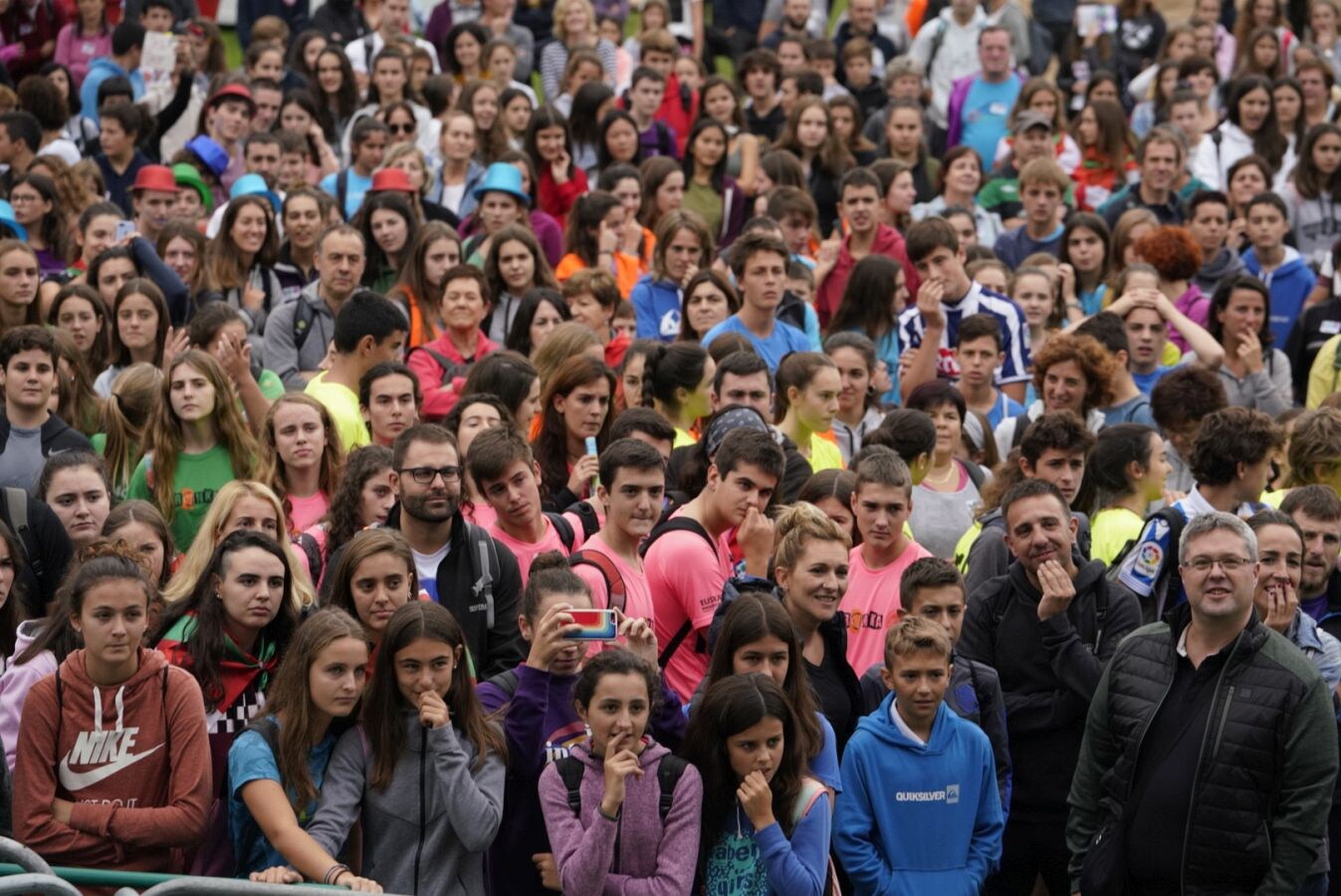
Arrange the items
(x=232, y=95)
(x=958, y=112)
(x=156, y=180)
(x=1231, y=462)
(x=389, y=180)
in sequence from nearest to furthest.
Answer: (x=1231, y=462) → (x=389, y=180) → (x=156, y=180) → (x=232, y=95) → (x=958, y=112)

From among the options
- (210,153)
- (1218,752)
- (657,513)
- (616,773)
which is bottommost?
(1218,752)

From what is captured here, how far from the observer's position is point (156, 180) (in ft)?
45.0

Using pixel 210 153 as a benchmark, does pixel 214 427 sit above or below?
above

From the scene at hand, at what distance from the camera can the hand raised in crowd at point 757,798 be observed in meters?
6.88

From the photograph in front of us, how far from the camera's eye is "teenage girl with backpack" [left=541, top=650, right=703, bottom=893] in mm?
6762

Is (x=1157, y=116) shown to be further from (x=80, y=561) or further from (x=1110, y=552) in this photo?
(x=80, y=561)

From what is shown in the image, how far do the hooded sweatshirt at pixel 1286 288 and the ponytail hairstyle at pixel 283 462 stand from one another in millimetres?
7317

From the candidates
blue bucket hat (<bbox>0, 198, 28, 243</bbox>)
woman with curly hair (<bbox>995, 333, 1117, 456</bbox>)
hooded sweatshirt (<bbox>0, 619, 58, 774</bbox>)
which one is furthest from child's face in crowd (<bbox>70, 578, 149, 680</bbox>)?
blue bucket hat (<bbox>0, 198, 28, 243</bbox>)

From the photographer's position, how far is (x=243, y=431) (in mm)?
9539

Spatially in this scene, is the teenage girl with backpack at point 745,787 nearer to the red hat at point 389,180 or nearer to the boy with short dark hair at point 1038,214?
the red hat at point 389,180

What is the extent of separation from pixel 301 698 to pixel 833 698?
1.94m

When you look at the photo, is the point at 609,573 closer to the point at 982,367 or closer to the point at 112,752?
the point at 112,752

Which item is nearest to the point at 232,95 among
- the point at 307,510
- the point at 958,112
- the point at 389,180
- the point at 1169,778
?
the point at 389,180

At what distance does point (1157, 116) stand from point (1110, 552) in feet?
32.5
